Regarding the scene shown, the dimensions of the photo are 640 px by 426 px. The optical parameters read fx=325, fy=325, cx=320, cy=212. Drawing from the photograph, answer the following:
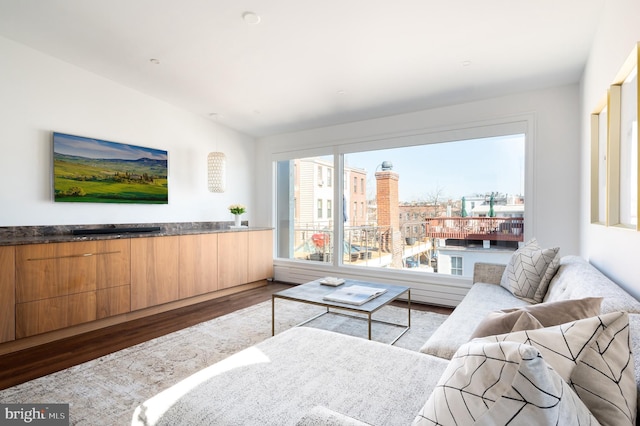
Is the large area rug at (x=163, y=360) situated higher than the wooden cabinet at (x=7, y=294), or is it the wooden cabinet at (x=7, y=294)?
the wooden cabinet at (x=7, y=294)

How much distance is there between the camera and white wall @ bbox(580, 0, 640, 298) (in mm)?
1574

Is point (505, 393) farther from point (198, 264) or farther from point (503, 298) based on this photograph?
point (198, 264)

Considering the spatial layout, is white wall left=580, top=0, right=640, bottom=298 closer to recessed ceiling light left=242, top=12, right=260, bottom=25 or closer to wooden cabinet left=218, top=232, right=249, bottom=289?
recessed ceiling light left=242, top=12, right=260, bottom=25

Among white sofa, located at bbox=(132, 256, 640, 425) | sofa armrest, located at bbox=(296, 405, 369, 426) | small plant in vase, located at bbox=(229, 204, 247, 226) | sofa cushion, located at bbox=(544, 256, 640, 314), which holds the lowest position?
white sofa, located at bbox=(132, 256, 640, 425)

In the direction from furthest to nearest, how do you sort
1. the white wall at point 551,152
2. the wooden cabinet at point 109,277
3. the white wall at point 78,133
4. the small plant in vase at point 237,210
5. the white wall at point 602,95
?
the small plant in vase at point 237,210 → the white wall at point 551,152 → the white wall at point 78,133 → the wooden cabinet at point 109,277 → the white wall at point 602,95

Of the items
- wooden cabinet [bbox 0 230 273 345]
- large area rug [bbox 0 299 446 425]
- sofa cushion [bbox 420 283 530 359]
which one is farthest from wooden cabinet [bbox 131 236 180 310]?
sofa cushion [bbox 420 283 530 359]

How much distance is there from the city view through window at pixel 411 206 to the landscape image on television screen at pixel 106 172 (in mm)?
2001

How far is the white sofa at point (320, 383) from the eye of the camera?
3.33ft

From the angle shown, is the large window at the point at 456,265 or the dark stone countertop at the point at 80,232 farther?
the large window at the point at 456,265

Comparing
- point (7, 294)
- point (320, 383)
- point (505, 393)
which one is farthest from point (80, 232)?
point (505, 393)

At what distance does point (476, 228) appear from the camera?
3.80 m

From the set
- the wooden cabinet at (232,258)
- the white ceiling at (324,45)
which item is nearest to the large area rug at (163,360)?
the wooden cabinet at (232,258)

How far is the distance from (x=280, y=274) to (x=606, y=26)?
4.66 meters

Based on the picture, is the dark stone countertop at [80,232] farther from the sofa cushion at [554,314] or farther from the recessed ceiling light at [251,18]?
the sofa cushion at [554,314]
